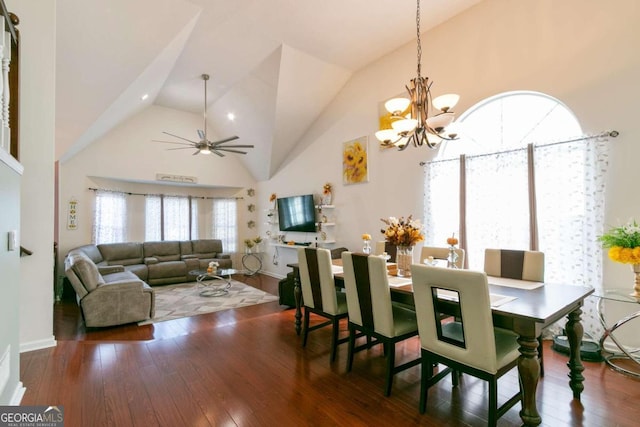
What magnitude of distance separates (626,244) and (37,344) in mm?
5532

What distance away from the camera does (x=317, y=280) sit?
3.07m

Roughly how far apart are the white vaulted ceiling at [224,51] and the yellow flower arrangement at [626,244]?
3.21 meters

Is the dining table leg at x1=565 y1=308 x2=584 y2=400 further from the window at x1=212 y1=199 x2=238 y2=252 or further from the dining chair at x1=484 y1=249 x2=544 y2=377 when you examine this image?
the window at x1=212 y1=199 x2=238 y2=252

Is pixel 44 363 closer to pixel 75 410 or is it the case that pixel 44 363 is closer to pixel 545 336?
pixel 75 410

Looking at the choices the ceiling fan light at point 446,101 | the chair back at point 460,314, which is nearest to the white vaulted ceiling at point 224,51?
the ceiling fan light at point 446,101

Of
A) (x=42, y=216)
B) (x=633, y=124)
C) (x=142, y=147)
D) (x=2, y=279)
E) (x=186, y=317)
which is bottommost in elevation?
(x=186, y=317)

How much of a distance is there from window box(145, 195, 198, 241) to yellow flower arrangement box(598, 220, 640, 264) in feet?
26.4

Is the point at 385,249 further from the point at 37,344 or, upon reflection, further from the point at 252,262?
the point at 252,262

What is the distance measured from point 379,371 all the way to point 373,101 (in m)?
4.16

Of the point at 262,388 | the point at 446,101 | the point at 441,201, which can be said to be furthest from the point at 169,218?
the point at 446,101

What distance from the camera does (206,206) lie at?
828cm

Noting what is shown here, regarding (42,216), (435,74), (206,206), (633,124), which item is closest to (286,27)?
(435,74)

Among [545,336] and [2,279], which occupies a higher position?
[2,279]

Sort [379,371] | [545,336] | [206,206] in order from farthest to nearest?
[206,206]
[545,336]
[379,371]
